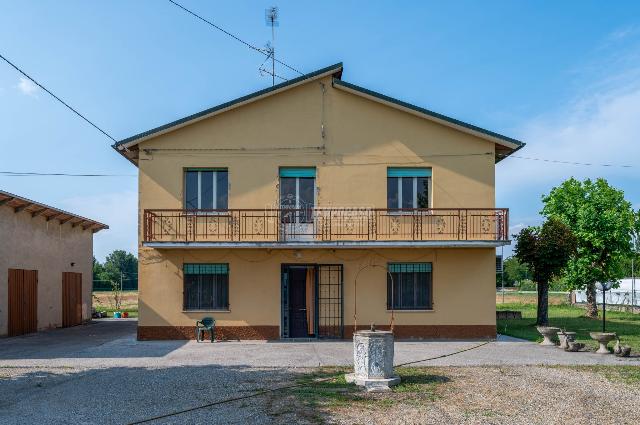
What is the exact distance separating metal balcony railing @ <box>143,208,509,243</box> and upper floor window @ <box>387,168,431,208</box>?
17.2 inches

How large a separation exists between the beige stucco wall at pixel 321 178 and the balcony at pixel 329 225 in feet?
1.19

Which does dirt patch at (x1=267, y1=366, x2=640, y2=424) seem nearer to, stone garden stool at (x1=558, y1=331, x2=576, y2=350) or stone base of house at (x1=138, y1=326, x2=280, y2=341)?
stone garden stool at (x1=558, y1=331, x2=576, y2=350)

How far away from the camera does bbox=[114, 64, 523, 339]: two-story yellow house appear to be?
62.7 ft

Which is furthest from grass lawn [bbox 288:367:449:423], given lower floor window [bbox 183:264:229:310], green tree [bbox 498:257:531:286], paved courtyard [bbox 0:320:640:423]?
green tree [bbox 498:257:531:286]

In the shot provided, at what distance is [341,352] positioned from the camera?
1617cm

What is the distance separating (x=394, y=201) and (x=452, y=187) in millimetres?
1843

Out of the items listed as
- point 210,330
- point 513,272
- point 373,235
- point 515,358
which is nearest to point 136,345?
point 210,330

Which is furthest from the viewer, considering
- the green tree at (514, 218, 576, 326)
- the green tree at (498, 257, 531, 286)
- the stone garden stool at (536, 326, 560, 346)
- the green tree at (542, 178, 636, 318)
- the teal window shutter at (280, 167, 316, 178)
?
the green tree at (498, 257, 531, 286)

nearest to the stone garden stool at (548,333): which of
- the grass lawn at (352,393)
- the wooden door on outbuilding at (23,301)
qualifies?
the grass lawn at (352,393)

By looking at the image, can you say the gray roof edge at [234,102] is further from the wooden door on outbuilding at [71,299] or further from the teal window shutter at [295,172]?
the wooden door on outbuilding at [71,299]

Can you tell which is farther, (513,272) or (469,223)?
(513,272)

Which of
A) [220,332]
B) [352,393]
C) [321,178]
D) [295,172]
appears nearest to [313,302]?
[220,332]

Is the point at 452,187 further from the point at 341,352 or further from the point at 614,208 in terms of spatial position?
the point at 614,208

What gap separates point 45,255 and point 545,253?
19.2 metres
